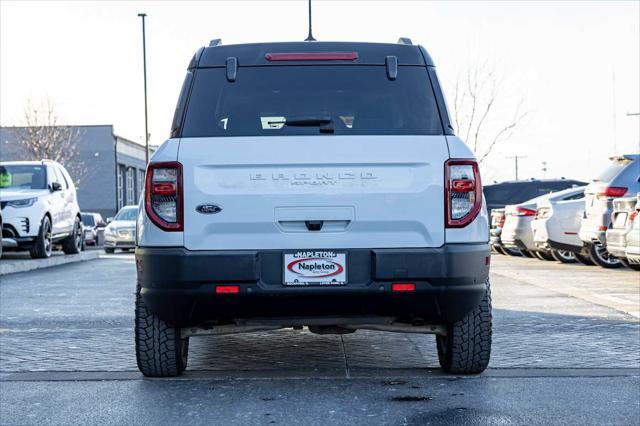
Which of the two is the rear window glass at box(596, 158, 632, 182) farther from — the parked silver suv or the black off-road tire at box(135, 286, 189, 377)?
the black off-road tire at box(135, 286, 189, 377)

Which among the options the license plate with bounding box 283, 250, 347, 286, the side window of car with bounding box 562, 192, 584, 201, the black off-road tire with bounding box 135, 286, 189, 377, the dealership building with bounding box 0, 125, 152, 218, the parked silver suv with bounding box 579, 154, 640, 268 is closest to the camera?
the license plate with bounding box 283, 250, 347, 286

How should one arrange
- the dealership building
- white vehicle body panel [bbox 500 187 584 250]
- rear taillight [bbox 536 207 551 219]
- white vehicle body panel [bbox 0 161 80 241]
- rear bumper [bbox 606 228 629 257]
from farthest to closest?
the dealership building → white vehicle body panel [bbox 500 187 584 250] → rear taillight [bbox 536 207 551 219] → white vehicle body panel [bbox 0 161 80 241] → rear bumper [bbox 606 228 629 257]

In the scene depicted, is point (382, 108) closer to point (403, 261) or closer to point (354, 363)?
point (403, 261)

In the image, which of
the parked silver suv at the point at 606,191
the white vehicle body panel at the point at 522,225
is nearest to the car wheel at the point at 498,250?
the white vehicle body panel at the point at 522,225

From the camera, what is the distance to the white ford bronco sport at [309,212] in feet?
17.1

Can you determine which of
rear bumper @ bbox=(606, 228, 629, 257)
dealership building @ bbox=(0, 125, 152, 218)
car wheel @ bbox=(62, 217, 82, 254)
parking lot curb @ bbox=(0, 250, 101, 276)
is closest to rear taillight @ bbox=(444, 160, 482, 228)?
rear bumper @ bbox=(606, 228, 629, 257)

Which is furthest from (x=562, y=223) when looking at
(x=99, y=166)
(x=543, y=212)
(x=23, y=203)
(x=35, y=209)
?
(x=99, y=166)

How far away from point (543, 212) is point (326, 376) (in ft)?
41.1

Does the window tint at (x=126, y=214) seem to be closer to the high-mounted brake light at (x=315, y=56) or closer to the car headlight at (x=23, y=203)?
the car headlight at (x=23, y=203)

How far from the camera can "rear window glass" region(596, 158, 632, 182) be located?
14.6 metres

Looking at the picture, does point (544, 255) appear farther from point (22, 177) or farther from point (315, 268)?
point (315, 268)

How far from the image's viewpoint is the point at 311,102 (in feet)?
18.0

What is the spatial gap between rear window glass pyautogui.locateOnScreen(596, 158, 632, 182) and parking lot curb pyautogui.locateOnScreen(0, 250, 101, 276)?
9.45m

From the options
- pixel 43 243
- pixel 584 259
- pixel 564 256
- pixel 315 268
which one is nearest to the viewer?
pixel 315 268
